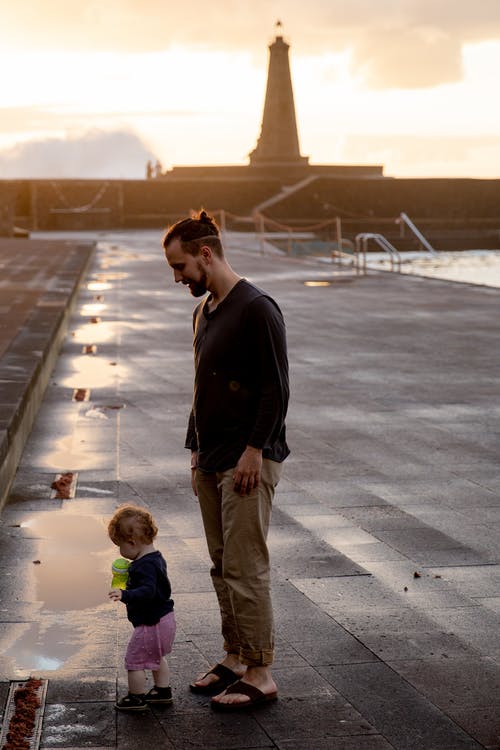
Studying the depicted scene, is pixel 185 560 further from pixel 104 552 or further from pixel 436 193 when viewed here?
pixel 436 193

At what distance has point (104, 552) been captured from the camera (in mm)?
6113

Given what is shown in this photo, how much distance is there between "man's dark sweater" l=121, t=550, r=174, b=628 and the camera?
163 inches

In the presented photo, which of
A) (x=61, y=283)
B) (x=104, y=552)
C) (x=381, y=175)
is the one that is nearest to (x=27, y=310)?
(x=61, y=283)

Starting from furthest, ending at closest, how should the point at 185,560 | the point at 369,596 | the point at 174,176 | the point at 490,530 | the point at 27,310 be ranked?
the point at 174,176 → the point at 27,310 → the point at 490,530 → the point at 185,560 → the point at 369,596

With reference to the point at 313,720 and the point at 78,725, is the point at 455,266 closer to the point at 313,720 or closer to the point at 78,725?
the point at 313,720

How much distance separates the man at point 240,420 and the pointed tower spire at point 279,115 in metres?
64.9

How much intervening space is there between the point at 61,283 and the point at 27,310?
4.27m

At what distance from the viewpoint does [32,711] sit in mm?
4113

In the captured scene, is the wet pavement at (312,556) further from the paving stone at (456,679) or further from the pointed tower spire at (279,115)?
the pointed tower spire at (279,115)

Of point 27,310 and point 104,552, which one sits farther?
point 27,310

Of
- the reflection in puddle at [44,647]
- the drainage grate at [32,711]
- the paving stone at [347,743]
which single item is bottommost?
the reflection in puddle at [44,647]

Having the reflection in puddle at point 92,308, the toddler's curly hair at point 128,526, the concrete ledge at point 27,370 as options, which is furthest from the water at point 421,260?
the toddler's curly hair at point 128,526

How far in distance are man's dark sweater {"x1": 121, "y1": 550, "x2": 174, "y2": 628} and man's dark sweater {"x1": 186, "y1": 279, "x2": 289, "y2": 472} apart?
1.25ft

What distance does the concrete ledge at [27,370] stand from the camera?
7527mm
